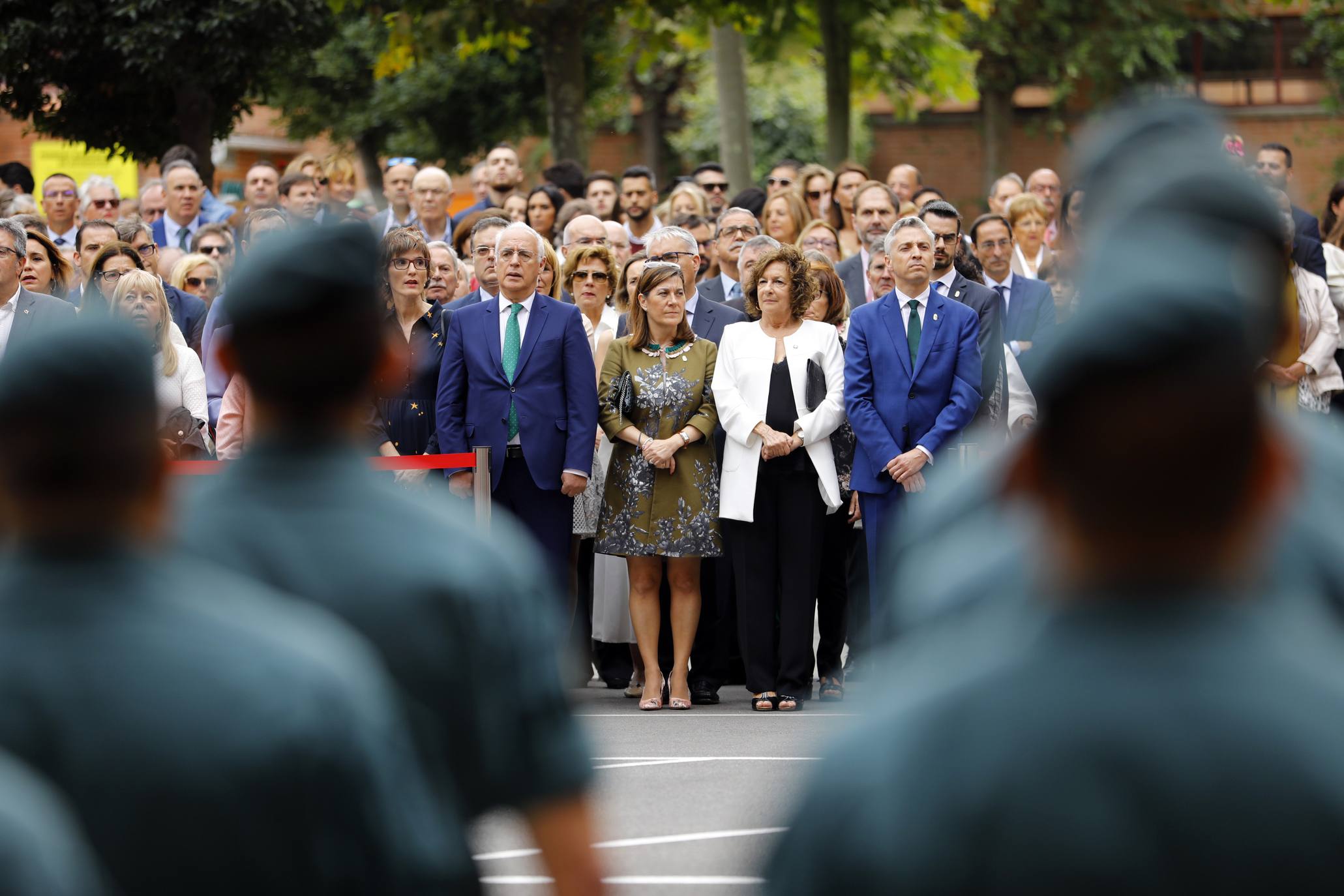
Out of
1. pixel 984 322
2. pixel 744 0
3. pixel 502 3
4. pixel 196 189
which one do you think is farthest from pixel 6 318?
pixel 744 0

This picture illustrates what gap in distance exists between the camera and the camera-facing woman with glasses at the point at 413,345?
1037 cm

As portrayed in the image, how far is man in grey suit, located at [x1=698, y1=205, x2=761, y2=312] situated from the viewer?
12.1 meters

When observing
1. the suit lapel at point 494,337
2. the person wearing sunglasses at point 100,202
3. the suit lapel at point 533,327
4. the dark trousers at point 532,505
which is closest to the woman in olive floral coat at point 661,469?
the dark trousers at point 532,505

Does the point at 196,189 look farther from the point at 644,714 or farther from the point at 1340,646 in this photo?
the point at 1340,646

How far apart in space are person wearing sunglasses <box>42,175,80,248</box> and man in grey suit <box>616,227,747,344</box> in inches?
206

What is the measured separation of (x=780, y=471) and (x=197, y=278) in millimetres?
3845

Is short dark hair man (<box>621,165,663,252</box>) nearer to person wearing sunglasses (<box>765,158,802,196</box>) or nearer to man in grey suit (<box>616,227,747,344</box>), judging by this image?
person wearing sunglasses (<box>765,158,802,196</box>)

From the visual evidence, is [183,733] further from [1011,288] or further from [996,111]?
[996,111]

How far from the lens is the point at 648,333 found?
10367mm

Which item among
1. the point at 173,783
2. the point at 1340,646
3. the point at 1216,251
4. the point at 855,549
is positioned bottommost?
the point at 855,549

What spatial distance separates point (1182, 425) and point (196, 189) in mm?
12909

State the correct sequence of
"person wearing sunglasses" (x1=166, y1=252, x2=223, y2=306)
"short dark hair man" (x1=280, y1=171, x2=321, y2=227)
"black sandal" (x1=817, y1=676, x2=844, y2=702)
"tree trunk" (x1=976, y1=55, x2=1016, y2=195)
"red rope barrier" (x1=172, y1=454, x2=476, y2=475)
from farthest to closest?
"tree trunk" (x1=976, y1=55, x2=1016, y2=195) < "short dark hair man" (x1=280, y1=171, x2=321, y2=227) < "person wearing sunglasses" (x1=166, y1=252, x2=223, y2=306) < "black sandal" (x1=817, y1=676, x2=844, y2=702) < "red rope barrier" (x1=172, y1=454, x2=476, y2=475)

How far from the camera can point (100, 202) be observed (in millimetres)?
14195

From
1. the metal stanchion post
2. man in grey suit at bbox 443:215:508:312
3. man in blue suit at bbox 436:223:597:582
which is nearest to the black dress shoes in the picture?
man in blue suit at bbox 436:223:597:582
